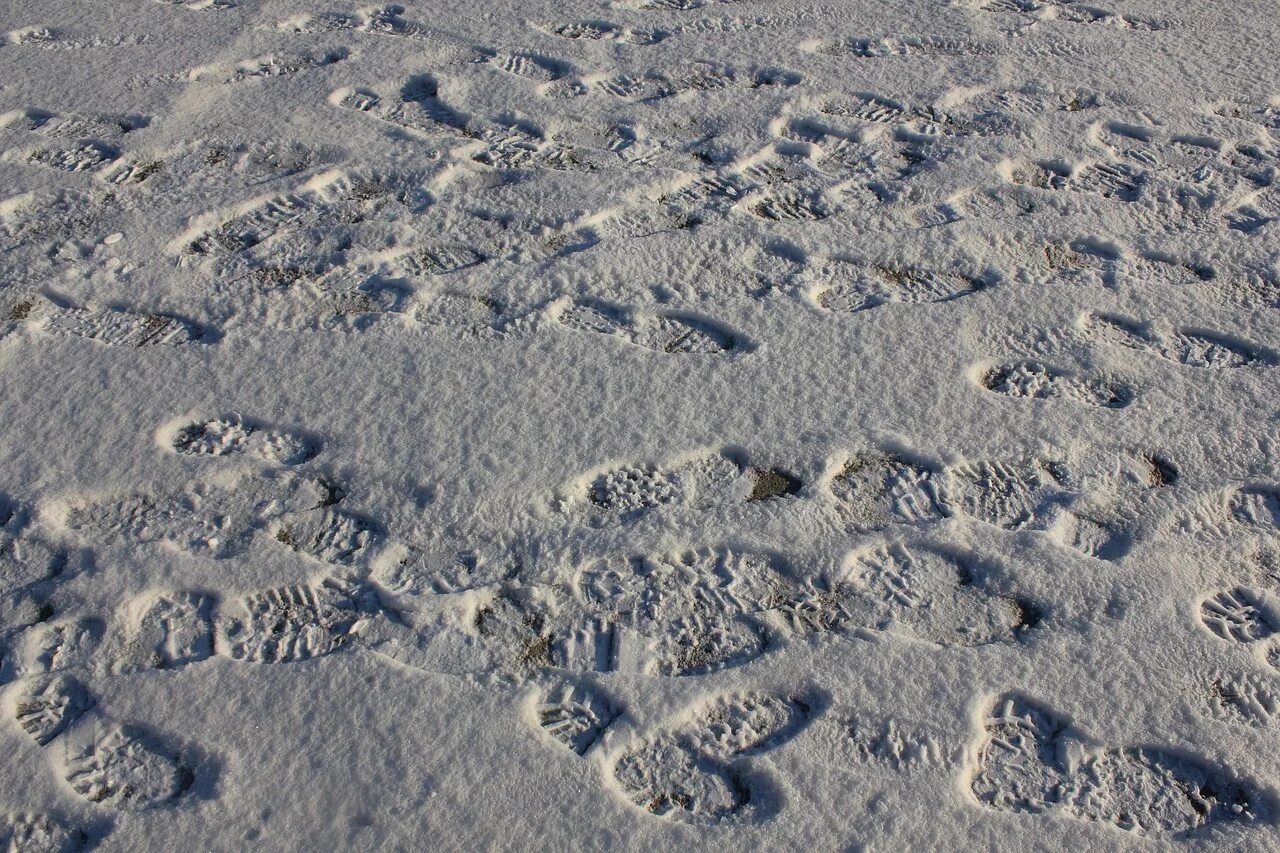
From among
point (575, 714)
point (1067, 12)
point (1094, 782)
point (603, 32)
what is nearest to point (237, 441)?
point (575, 714)

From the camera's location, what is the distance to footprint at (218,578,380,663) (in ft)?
4.81

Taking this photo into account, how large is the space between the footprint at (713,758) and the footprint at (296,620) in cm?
44

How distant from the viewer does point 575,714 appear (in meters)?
1.39

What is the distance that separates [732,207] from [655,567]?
96cm

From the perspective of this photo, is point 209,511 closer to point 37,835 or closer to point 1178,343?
point 37,835

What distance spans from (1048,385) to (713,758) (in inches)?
36.5

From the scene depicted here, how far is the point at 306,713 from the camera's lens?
1378 millimetres

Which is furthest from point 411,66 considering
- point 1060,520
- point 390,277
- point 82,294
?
point 1060,520

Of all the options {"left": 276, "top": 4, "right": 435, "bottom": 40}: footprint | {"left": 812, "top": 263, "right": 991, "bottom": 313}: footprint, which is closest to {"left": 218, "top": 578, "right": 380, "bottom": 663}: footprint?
{"left": 812, "top": 263, "right": 991, "bottom": 313}: footprint

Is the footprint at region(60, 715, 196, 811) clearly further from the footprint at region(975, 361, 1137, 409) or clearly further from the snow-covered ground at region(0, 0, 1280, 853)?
the footprint at region(975, 361, 1137, 409)

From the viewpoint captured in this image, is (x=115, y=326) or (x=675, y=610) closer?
(x=675, y=610)

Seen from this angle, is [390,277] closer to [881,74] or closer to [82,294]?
[82,294]

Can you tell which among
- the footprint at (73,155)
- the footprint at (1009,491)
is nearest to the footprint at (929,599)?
the footprint at (1009,491)

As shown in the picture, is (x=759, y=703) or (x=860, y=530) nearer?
(x=759, y=703)
